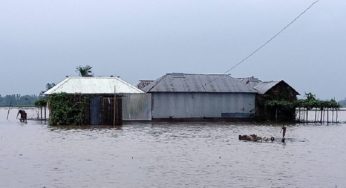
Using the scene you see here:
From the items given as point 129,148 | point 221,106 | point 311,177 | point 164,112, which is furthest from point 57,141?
point 221,106

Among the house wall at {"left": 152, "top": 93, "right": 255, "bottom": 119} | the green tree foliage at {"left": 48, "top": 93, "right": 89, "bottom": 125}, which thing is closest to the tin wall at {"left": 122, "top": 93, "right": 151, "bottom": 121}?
the house wall at {"left": 152, "top": 93, "right": 255, "bottom": 119}

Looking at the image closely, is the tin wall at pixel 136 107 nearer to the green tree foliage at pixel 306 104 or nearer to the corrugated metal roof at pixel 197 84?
the corrugated metal roof at pixel 197 84

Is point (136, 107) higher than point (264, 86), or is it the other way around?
point (264, 86)

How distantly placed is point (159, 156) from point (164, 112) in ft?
85.3

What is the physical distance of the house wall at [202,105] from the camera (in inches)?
1793

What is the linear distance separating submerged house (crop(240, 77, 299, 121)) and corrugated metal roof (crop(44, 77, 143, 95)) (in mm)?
12319

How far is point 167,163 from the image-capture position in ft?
58.0

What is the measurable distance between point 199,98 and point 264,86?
23.9ft

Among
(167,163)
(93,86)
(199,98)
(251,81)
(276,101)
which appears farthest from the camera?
(251,81)

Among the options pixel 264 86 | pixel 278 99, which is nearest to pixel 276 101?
pixel 278 99

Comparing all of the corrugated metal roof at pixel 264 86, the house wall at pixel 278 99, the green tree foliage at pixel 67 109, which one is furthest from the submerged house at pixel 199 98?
the green tree foliage at pixel 67 109

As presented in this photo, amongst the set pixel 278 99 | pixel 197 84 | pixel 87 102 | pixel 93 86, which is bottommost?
pixel 87 102

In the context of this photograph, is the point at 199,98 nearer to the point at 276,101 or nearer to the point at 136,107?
the point at 136,107

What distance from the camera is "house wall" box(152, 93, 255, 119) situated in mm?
45531
